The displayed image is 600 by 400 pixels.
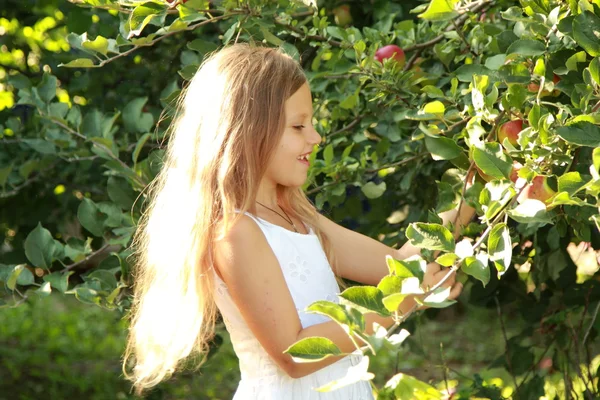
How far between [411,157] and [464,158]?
45 cm

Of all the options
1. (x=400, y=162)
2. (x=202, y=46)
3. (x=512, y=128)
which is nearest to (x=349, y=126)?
(x=400, y=162)

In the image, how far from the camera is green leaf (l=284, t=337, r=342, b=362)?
91 centimetres

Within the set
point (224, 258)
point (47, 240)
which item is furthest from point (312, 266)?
point (47, 240)

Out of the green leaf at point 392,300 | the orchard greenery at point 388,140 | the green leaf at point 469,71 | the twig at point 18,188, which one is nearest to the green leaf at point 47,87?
the orchard greenery at point 388,140

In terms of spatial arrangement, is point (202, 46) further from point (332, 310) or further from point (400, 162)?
point (332, 310)

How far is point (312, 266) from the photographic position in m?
1.56

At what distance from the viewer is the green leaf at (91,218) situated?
196 centimetres

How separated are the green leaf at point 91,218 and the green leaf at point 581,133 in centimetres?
118

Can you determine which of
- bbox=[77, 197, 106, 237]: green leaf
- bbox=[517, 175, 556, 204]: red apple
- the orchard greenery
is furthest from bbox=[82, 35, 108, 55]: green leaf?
bbox=[517, 175, 556, 204]: red apple

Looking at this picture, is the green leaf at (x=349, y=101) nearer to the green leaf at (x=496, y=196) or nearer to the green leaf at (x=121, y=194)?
the green leaf at (x=121, y=194)

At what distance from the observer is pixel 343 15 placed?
7.85ft

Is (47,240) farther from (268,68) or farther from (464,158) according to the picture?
(464,158)

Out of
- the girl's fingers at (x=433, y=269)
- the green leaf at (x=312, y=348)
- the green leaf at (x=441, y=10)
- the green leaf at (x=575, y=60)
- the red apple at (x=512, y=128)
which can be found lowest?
the girl's fingers at (x=433, y=269)

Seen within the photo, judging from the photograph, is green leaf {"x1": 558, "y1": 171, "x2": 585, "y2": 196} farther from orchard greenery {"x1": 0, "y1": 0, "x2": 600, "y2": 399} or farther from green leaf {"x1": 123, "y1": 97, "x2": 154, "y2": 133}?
green leaf {"x1": 123, "y1": 97, "x2": 154, "y2": 133}
